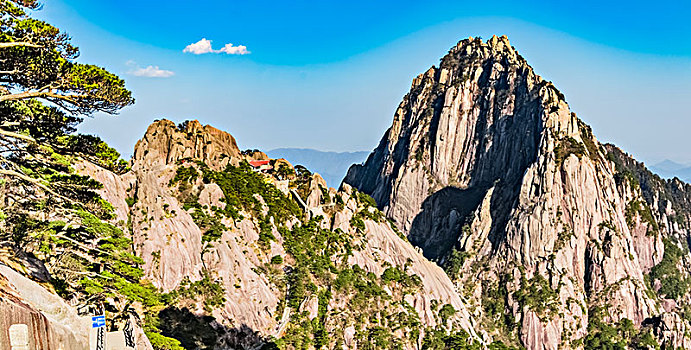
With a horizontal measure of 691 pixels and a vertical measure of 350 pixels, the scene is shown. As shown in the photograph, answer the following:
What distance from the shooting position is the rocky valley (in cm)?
2509

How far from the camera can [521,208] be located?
152m

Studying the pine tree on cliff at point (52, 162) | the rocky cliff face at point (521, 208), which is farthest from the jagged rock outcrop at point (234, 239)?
the rocky cliff face at point (521, 208)

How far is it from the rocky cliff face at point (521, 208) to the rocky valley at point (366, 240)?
52 centimetres

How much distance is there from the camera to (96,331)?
2044 cm

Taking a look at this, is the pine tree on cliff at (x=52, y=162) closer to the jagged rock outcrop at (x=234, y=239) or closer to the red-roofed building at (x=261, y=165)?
the jagged rock outcrop at (x=234, y=239)

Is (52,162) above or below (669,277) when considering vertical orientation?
below

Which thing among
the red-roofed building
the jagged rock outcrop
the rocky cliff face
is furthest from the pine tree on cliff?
the rocky cliff face

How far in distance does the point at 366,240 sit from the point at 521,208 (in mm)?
74685

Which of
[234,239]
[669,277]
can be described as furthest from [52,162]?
[669,277]

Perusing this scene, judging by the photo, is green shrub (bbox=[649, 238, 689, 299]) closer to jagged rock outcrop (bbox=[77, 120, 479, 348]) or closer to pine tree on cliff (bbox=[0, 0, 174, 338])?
jagged rock outcrop (bbox=[77, 120, 479, 348])

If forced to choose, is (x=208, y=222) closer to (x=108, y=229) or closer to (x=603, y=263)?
(x=108, y=229)

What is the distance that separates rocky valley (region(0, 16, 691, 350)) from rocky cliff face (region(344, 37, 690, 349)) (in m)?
0.52

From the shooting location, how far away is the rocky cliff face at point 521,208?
13900 cm

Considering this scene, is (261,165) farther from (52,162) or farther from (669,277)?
(669,277)
